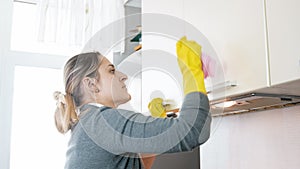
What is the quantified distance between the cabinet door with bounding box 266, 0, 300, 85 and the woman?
165 mm

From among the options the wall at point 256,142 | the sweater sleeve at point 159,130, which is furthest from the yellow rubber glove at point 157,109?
the sweater sleeve at point 159,130

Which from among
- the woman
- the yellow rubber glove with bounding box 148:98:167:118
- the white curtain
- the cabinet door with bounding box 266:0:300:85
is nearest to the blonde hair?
the woman

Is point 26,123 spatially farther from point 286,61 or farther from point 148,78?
point 286,61

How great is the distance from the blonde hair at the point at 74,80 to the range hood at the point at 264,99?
14.0 inches

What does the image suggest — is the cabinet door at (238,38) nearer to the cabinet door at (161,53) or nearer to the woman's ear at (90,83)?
the cabinet door at (161,53)

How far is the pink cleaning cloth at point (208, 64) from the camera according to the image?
985 mm

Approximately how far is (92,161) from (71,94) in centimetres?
20

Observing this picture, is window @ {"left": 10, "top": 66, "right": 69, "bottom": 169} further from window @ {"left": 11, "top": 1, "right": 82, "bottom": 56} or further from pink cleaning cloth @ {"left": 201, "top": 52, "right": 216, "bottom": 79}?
pink cleaning cloth @ {"left": 201, "top": 52, "right": 216, "bottom": 79}

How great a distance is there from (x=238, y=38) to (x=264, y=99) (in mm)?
226

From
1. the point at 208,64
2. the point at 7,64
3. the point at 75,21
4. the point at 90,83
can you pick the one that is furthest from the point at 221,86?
the point at 7,64

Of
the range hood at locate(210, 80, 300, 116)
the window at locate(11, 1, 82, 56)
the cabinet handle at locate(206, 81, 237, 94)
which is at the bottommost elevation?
the range hood at locate(210, 80, 300, 116)

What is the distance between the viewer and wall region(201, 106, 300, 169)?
3.75ft

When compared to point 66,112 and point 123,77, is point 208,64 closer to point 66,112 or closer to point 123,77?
point 123,77

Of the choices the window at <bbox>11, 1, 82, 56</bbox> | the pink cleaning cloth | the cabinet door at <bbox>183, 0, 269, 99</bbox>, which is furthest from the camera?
the window at <bbox>11, 1, 82, 56</bbox>
